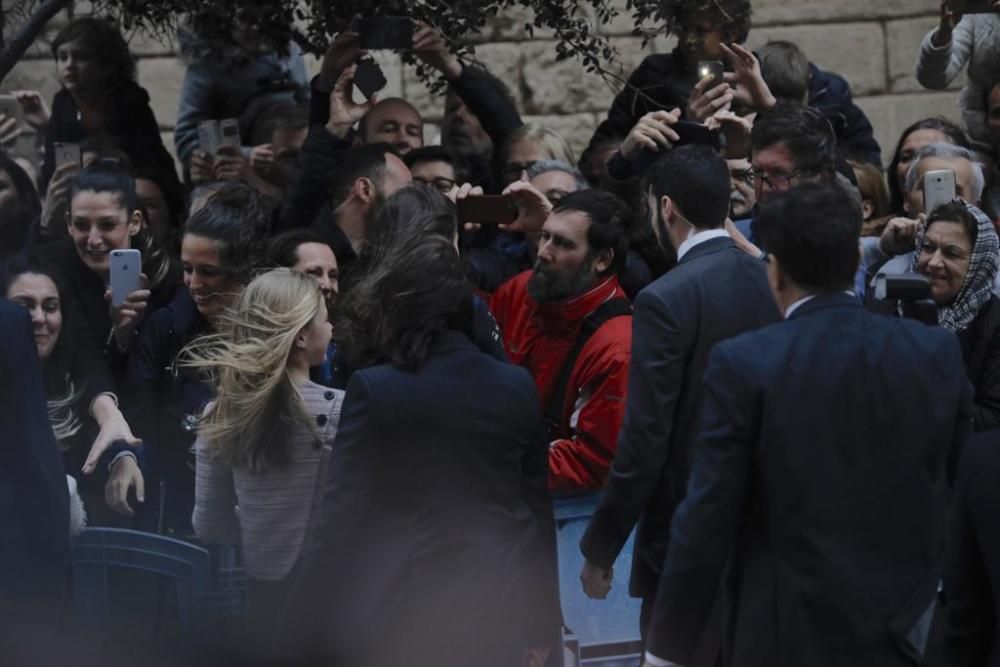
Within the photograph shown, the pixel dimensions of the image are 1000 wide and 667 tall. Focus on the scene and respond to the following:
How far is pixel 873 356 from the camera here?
4.01 m

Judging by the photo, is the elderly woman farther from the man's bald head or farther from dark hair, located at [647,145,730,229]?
the man's bald head

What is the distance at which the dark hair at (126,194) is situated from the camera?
6.48 m

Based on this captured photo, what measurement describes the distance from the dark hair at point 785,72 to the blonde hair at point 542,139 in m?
0.87

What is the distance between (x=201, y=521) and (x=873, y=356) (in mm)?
1994

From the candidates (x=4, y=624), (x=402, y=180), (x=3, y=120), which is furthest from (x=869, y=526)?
(x=3, y=120)

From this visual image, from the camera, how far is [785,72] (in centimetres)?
748

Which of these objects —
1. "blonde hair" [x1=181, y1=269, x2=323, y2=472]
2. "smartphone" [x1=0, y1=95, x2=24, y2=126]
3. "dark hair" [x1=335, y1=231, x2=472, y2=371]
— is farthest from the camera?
"smartphone" [x1=0, y1=95, x2=24, y2=126]

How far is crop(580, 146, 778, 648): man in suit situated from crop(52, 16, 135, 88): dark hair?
3568 mm

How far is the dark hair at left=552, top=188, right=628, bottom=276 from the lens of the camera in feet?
19.7

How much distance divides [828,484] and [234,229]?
268cm

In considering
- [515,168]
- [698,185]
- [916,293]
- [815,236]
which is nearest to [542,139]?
[515,168]

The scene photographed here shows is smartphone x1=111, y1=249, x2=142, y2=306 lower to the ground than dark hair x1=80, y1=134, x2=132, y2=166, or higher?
lower

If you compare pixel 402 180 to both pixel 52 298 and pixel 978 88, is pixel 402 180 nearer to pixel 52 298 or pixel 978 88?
pixel 52 298

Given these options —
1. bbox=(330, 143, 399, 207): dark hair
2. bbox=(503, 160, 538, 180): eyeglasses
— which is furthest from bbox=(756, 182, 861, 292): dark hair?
bbox=(503, 160, 538, 180): eyeglasses
